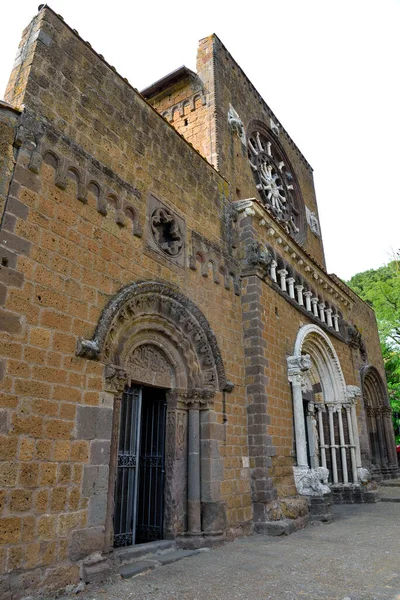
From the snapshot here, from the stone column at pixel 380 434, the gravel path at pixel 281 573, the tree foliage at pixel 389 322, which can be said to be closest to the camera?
the gravel path at pixel 281 573

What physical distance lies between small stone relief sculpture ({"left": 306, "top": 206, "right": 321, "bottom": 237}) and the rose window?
619mm

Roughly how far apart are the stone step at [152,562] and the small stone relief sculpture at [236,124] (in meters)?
9.55

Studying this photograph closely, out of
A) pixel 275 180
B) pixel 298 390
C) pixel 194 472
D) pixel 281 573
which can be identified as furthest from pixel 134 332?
pixel 275 180

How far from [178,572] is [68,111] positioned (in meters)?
5.75

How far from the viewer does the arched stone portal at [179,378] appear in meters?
5.77

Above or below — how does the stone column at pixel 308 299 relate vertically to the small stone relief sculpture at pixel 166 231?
above

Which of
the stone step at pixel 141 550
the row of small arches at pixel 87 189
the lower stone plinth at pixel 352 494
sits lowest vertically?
the stone step at pixel 141 550

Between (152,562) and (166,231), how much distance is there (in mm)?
4745

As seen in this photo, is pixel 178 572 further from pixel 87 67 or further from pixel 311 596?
pixel 87 67

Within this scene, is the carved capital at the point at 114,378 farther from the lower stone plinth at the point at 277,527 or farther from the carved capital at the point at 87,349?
the lower stone plinth at the point at 277,527

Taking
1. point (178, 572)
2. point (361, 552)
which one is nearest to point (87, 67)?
point (178, 572)

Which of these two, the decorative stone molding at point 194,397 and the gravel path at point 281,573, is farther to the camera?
the decorative stone molding at point 194,397

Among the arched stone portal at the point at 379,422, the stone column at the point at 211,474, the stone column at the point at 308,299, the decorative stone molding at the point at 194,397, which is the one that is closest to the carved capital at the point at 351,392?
the stone column at the point at 308,299

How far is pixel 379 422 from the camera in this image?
741 inches
